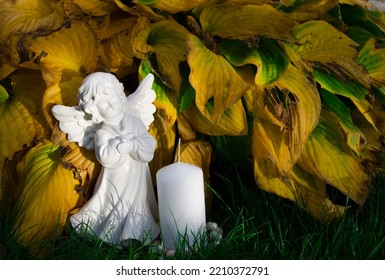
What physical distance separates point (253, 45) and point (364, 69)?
15.9 inches

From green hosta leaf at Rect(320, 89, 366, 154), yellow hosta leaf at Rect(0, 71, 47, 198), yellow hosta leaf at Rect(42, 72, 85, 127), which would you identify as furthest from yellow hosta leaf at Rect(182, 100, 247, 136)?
yellow hosta leaf at Rect(0, 71, 47, 198)

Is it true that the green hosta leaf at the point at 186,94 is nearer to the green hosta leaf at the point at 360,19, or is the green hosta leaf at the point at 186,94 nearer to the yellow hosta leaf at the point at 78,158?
the yellow hosta leaf at the point at 78,158

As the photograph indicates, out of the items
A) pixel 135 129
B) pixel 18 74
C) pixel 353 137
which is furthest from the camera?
pixel 18 74

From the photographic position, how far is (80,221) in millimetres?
2367

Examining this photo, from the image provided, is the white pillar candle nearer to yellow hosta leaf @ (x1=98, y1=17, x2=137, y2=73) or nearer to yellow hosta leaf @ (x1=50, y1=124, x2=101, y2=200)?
yellow hosta leaf @ (x1=50, y1=124, x2=101, y2=200)

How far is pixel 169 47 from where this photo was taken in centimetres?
253

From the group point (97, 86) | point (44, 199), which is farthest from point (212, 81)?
point (44, 199)

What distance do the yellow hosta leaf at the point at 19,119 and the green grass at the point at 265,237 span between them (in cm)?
24

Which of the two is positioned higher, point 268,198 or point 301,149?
point 301,149

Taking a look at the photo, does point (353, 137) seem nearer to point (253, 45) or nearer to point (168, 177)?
point (253, 45)

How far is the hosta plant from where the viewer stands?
8.01 feet

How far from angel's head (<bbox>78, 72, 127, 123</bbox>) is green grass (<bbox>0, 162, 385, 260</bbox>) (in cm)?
35
